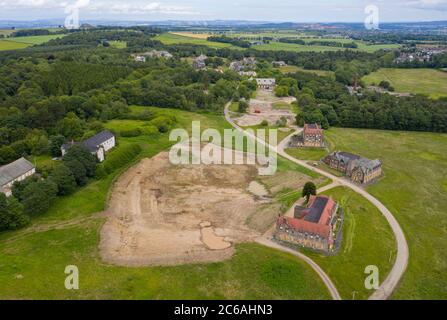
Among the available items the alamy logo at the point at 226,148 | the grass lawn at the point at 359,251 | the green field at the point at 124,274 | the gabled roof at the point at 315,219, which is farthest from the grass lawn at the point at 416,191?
the alamy logo at the point at 226,148

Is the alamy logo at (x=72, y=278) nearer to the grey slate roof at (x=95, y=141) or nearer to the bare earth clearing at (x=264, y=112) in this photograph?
the grey slate roof at (x=95, y=141)

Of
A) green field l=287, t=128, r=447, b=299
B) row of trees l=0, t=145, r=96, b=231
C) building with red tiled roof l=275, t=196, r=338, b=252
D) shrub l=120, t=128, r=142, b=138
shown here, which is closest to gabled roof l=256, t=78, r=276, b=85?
green field l=287, t=128, r=447, b=299

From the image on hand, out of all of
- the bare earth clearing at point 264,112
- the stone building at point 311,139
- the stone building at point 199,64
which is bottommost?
the stone building at point 311,139

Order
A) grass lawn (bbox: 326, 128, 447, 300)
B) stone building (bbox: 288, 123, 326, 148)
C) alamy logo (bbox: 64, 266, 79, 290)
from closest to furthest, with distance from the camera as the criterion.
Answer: alamy logo (bbox: 64, 266, 79, 290), grass lawn (bbox: 326, 128, 447, 300), stone building (bbox: 288, 123, 326, 148)

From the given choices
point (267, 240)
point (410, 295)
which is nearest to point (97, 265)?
point (267, 240)

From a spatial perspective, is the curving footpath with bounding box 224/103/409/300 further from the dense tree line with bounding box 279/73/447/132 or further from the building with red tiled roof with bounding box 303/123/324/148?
the dense tree line with bounding box 279/73/447/132
